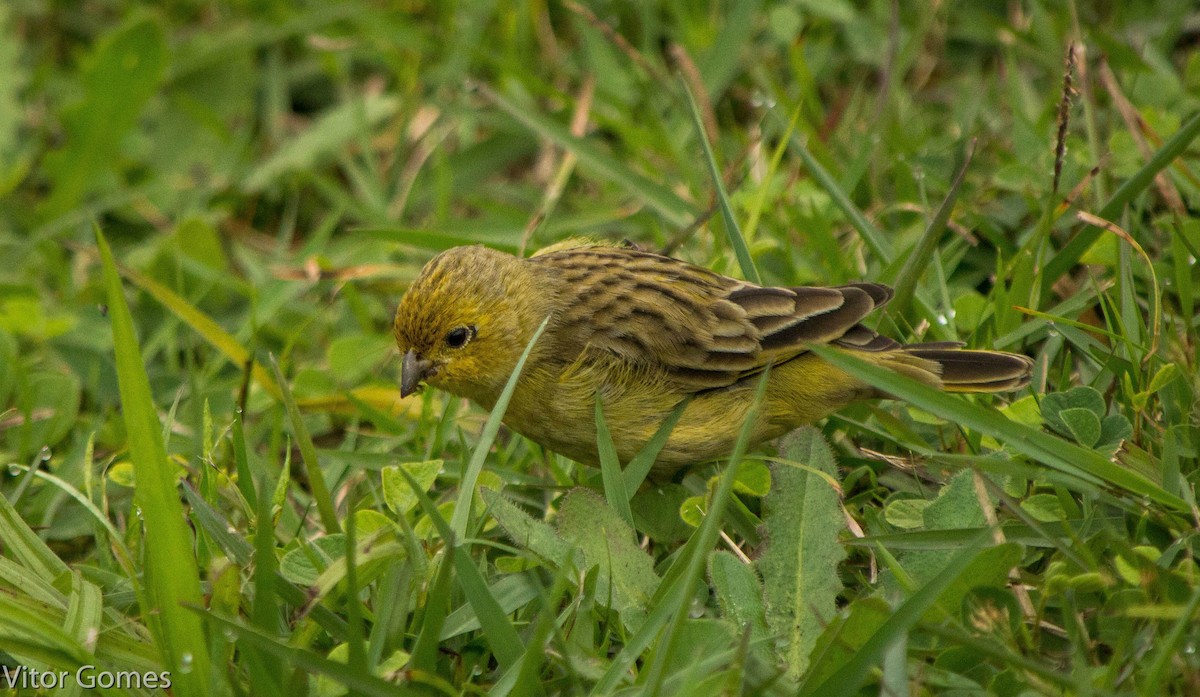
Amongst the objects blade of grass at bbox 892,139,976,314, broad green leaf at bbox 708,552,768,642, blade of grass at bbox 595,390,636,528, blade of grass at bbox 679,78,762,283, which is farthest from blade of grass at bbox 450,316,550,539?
blade of grass at bbox 892,139,976,314

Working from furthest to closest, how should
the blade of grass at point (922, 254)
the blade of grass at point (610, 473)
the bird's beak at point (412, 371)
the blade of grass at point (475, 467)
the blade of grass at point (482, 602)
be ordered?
1. the bird's beak at point (412, 371)
2. the blade of grass at point (922, 254)
3. the blade of grass at point (610, 473)
4. the blade of grass at point (475, 467)
5. the blade of grass at point (482, 602)

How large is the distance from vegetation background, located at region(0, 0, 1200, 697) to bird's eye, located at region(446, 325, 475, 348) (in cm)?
29

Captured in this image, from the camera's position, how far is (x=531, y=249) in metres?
5.33

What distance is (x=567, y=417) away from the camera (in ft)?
12.8

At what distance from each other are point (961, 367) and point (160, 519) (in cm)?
236

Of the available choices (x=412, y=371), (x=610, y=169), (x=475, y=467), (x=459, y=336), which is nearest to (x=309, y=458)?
(x=475, y=467)

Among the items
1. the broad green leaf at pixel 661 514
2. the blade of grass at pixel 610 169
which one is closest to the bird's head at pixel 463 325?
the broad green leaf at pixel 661 514

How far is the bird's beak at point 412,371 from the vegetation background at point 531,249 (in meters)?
0.20

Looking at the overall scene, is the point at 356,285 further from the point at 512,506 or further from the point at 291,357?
the point at 512,506

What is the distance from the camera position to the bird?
391 centimetres

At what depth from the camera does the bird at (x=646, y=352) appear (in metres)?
3.91

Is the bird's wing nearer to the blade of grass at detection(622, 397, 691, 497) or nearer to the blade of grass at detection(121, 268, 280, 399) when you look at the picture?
the blade of grass at detection(622, 397, 691, 497)

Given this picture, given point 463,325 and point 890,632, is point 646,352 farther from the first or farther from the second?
point 890,632

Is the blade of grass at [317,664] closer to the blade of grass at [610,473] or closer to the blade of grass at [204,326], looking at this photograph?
the blade of grass at [610,473]
